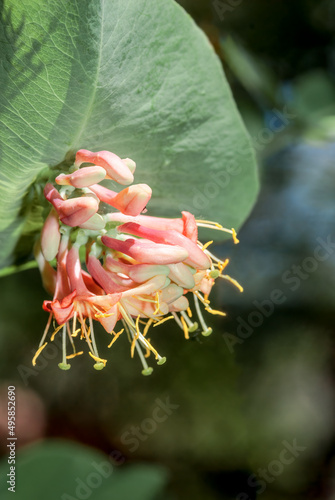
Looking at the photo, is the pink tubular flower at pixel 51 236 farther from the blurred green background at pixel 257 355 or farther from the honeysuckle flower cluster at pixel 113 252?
the blurred green background at pixel 257 355

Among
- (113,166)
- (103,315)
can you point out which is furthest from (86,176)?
(103,315)

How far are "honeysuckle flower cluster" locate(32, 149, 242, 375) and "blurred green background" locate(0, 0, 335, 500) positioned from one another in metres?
0.54

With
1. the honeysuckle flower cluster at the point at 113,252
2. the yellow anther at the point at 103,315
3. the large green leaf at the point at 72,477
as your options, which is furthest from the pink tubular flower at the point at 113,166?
the large green leaf at the point at 72,477

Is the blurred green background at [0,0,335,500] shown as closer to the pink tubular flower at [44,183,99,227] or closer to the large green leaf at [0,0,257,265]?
the large green leaf at [0,0,257,265]

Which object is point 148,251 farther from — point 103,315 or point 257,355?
point 257,355

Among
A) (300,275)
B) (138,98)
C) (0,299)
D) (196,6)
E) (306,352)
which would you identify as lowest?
(0,299)

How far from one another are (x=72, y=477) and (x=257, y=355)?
486 mm

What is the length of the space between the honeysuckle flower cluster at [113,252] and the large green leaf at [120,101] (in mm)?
54

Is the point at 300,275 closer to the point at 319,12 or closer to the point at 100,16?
the point at 319,12

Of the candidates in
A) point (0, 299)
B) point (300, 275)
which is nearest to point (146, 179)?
point (0, 299)

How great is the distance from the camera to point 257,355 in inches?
51.8

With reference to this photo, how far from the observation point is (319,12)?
127 centimetres

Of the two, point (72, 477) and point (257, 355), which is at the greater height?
point (257, 355)

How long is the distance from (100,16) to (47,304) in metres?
0.31
